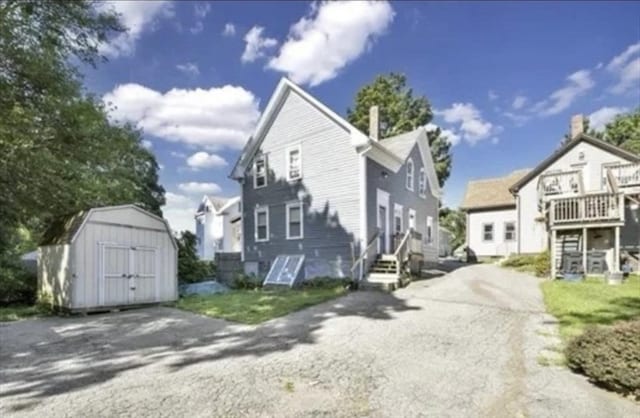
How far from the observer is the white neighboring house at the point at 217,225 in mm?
36906

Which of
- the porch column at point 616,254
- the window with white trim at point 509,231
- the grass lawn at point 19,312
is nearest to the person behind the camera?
the grass lawn at point 19,312

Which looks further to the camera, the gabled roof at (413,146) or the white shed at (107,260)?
the gabled roof at (413,146)

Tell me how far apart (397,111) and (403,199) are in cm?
1759

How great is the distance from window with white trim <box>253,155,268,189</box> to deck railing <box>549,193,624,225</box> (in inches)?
499

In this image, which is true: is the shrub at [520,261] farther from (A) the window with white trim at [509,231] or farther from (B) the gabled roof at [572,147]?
(B) the gabled roof at [572,147]

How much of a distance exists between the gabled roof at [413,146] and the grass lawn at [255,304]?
8946mm

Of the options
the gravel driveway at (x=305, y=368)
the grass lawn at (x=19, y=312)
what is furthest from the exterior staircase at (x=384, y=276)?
the grass lawn at (x=19, y=312)

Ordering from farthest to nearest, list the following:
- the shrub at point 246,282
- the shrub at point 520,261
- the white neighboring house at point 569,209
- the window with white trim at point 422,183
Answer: the window with white trim at point 422,183 → the shrub at point 520,261 → the shrub at point 246,282 → the white neighboring house at point 569,209

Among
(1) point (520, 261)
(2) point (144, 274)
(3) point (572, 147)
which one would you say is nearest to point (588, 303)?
(1) point (520, 261)

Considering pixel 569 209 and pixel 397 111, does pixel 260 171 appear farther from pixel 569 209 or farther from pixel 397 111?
pixel 397 111

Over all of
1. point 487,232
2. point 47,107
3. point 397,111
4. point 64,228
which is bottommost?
point 487,232

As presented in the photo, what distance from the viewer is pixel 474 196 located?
27.8m

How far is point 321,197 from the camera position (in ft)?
56.4

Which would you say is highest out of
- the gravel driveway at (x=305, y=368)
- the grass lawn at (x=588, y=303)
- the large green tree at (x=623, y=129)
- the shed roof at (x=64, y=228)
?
the large green tree at (x=623, y=129)
